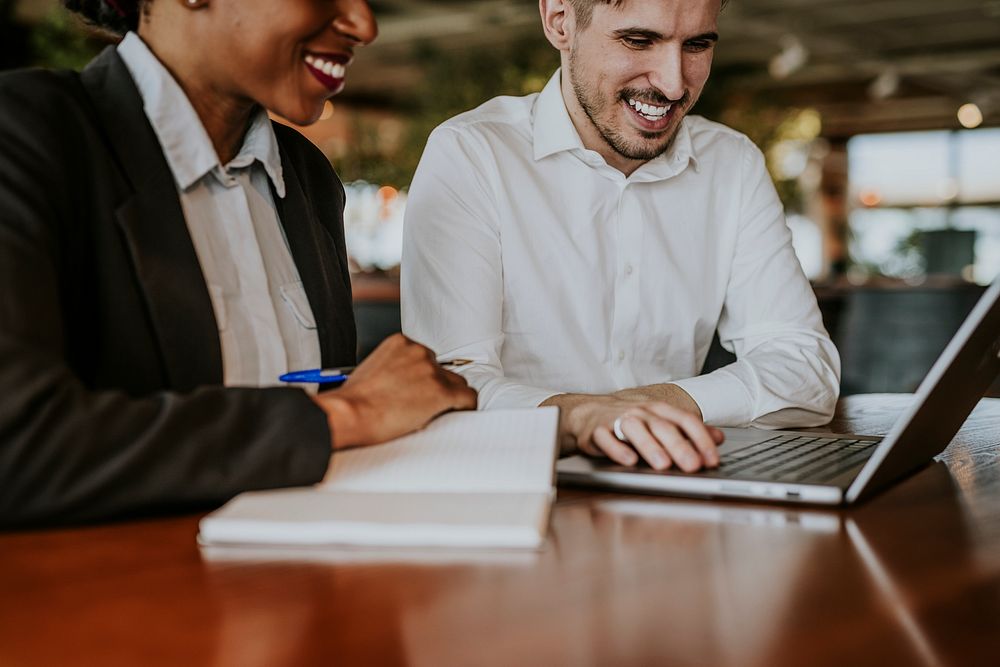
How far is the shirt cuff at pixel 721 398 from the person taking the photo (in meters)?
1.65

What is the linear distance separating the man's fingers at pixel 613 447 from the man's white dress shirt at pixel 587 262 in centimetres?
62

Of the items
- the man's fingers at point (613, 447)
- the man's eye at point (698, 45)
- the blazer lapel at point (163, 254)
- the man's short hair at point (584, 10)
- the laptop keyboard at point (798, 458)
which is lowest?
the laptop keyboard at point (798, 458)

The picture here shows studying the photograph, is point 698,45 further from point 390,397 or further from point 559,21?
point 390,397

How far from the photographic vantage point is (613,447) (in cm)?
113

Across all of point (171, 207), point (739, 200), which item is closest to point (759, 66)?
point (739, 200)

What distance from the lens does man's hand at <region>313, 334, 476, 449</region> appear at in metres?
1.05

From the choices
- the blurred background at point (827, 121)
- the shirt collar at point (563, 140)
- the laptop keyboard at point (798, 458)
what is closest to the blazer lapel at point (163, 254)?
the blurred background at point (827, 121)

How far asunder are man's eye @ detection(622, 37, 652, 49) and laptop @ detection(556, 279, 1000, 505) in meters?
0.86

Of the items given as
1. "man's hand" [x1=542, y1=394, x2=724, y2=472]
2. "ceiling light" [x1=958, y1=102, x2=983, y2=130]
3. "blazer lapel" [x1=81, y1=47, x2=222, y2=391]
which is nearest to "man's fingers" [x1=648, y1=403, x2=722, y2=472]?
"man's hand" [x1=542, y1=394, x2=724, y2=472]

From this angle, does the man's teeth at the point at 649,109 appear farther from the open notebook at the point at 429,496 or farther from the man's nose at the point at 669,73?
the open notebook at the point at 429,496

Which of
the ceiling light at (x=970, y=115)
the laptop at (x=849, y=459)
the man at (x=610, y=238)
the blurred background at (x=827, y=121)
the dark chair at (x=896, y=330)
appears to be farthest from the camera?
the ceiling light at (x=970, y=115)

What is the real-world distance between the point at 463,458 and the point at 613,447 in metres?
0.19

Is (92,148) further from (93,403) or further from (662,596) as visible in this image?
(662,596)

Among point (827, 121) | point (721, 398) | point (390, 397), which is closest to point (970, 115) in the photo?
point (827, 121)
